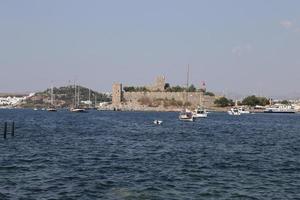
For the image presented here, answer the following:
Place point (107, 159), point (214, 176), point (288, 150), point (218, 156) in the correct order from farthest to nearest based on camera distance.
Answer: point (288, 150)
point (218, 156)
point (107, 159)
point (214, 176)

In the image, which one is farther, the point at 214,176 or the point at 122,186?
the point at 214,176

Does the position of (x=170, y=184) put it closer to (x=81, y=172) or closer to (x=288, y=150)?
(x=81, y=172)

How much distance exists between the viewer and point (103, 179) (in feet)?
79.6

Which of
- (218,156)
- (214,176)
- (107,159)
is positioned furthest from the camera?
(218,156)

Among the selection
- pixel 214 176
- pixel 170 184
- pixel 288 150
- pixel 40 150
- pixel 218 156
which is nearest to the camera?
pixel 170 184

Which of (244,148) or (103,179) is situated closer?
(103,179)

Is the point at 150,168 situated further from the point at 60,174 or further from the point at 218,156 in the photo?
the point at 218,156

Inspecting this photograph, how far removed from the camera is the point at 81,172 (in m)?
26.4

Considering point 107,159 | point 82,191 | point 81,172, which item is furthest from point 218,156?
point 82,191

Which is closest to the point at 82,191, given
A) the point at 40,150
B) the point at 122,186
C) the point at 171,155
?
the point at 122,186

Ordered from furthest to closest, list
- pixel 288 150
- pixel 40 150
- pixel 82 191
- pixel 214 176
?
pixel 288 150 < pixel 40 150 < pixel 214 176 < pixel 82 191

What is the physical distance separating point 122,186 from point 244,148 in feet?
69.4

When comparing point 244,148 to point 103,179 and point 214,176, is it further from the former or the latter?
point 103,179

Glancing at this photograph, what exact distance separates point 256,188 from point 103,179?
22.0ft
